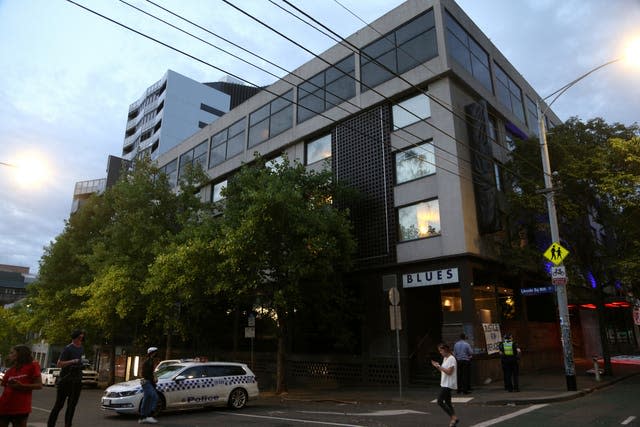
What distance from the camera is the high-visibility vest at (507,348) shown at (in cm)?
1436

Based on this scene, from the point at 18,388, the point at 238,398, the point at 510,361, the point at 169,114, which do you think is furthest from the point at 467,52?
the point at 169,114

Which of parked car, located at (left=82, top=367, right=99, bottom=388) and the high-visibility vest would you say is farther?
parked car, located at (left=82, top=367, right=99, bottom=388)

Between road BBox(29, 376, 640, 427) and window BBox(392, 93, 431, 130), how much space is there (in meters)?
12.1

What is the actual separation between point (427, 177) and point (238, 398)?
38.3 feet

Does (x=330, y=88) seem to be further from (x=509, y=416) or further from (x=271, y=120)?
(x=509, y=416)

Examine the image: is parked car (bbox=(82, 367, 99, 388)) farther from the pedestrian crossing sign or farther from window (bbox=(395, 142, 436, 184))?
the pedestrian crossing sign

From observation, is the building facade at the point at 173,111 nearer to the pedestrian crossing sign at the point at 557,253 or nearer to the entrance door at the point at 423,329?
the entrance door at the point at 423,329

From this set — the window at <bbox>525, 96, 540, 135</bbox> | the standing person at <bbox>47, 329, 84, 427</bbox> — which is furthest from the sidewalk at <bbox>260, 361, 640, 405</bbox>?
the window at <bbox>525, 96, 540, 135</bbox>

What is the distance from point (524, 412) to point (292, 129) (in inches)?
781

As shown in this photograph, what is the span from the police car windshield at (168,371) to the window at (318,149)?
14578mm

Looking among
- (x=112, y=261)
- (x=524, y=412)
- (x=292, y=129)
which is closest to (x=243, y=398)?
(x=524, y=412)

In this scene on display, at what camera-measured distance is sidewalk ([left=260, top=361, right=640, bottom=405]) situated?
1274cm

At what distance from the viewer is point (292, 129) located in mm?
26734

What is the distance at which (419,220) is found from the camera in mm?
19391
